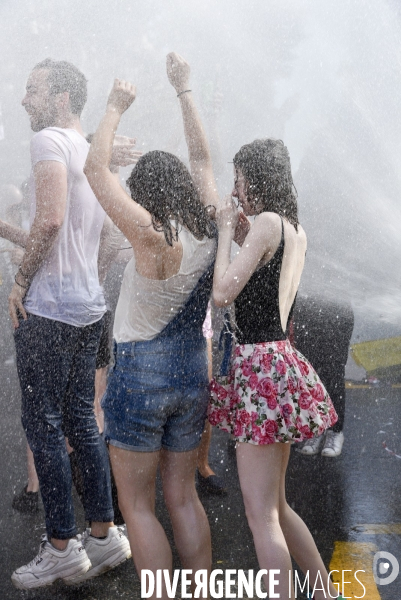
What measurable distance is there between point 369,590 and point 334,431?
4.91 feet

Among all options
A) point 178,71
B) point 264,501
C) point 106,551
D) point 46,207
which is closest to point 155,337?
point 264,501

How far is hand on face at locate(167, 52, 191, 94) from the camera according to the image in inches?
84.1

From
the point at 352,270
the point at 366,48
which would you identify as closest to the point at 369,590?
the point at 352,270

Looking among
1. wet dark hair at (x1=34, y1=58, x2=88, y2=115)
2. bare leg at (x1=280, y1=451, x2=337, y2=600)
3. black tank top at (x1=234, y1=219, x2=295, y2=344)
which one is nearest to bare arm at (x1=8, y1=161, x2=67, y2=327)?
wet dark hair at (x1=34, y1=58, x2=88, y2=115)

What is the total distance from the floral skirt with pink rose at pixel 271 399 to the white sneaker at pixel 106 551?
761 mm

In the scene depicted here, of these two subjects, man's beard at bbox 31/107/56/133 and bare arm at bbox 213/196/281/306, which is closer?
bare arm at bbox 213/196/281/306

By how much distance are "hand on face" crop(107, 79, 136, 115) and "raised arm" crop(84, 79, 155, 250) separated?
4 cm

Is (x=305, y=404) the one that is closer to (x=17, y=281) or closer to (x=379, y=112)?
(x=17, y=281)

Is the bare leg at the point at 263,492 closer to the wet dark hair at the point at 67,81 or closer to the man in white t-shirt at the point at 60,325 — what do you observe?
the man in white t-shirt at the point at 60,325

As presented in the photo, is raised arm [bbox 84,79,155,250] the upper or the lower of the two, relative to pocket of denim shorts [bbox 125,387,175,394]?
upper

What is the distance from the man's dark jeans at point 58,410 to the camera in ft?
7.47

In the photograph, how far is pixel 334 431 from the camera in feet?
12.3

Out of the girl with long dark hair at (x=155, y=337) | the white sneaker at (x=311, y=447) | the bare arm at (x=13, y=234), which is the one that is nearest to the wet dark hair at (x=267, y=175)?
the girl with long dark hair at (x=155, y=337)

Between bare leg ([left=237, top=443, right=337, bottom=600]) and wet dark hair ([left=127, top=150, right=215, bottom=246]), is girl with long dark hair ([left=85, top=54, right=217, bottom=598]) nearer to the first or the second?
wet dark hair ([left=127, top=150, right=215, bottom=246])
